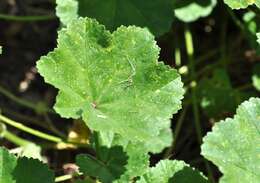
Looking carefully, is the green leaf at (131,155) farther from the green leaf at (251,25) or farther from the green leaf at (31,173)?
the green leaf at (251,25)

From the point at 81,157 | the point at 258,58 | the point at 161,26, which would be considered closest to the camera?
the point at 81,157

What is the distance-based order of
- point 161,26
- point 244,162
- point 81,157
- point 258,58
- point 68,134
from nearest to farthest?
1. point 244,162
2. point 81,157
3. point 161,26
4. point 68,134
5. point 258,58

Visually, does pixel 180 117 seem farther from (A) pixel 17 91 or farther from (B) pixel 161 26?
(A) pixel 17 91

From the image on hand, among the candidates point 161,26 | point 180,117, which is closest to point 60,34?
point 161,26

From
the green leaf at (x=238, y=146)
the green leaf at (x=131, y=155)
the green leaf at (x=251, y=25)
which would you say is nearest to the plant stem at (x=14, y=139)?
the green leaf at (x=131, y=155)

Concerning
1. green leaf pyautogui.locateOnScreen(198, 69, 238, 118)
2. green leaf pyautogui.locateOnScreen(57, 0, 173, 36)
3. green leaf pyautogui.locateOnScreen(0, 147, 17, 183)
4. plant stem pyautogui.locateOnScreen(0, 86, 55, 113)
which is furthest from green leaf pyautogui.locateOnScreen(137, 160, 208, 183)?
plant stem pyautogui.locateOnScreen(0, 86, 55, 113)

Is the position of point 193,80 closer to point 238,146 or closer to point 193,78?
point 193,78

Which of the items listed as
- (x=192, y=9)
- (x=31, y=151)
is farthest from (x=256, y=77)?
(x=31, y=151)
